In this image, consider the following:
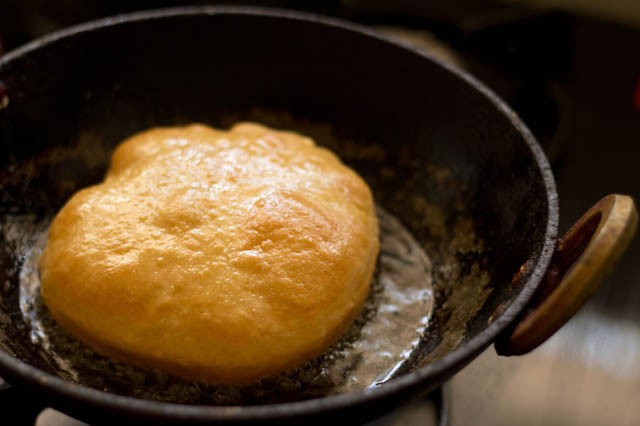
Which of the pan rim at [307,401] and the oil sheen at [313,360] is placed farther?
the oil sheen at [313,360]

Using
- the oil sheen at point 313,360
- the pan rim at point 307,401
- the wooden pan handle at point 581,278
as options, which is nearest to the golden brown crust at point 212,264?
the oil sheen at point 313,360

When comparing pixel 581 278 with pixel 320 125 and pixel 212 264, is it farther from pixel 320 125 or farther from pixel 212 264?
pixel 320 125

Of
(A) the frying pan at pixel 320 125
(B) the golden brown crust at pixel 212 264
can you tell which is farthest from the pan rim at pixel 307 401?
(B) the golden brown crust at pixel 212 264

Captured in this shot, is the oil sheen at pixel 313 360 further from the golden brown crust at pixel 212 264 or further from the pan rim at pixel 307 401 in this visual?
the pan rim at pixel 307 401

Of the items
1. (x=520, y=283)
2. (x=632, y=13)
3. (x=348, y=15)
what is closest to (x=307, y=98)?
(x=348, y=15)

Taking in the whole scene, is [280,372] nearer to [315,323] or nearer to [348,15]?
[315,323]

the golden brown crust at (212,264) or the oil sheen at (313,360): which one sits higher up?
the golden brown crust at (212,264)
